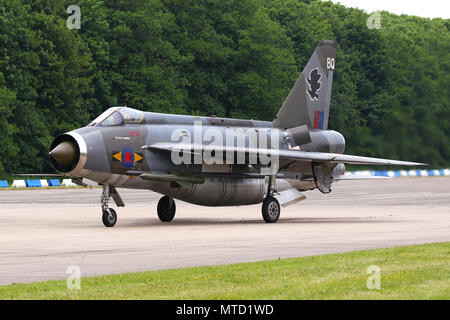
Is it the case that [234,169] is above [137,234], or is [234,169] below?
above

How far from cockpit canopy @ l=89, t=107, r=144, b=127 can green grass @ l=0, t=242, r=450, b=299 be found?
33.8 feet

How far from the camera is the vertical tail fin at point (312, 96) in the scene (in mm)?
27641

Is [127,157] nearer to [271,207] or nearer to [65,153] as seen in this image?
[65,153]

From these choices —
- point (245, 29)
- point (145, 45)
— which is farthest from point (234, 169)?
point (245, 29)

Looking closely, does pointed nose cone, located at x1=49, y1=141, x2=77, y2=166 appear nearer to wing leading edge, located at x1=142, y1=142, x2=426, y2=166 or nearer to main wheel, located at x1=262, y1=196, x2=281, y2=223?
wing leading edge, located at x1=142, y1=142, x2=426, y2=166

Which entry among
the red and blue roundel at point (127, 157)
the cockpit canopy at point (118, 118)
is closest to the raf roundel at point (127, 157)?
the red and blue roundel at point (127, 157)

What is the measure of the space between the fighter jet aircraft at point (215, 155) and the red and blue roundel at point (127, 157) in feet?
0.08

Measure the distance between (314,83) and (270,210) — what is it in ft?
17.5

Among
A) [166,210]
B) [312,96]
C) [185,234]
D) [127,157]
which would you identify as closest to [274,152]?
[166,210]

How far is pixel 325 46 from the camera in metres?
28.5

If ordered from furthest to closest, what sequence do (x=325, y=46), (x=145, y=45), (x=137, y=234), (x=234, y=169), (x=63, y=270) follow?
(x=145, y=45) < (x=325, y=46) < (x=234, y=169) < (x=137, y=234) < (x=63, y=270)

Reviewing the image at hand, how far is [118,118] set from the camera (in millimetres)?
23469

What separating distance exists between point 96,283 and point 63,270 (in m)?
1.98
